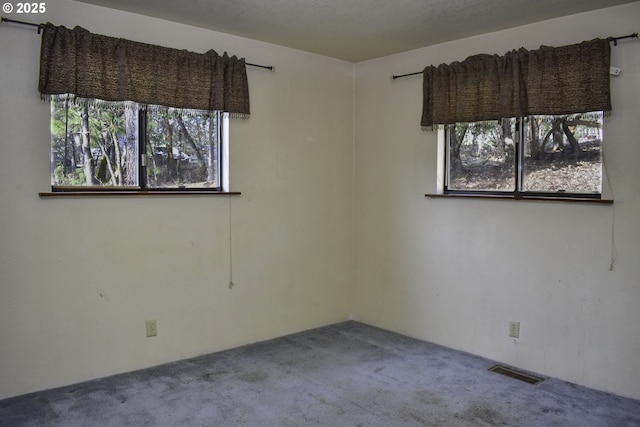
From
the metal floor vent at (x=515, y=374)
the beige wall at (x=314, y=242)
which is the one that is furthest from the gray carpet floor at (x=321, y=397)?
the beige wall at (x=314, y=242)

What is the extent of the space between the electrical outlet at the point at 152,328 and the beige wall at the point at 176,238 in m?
0.04

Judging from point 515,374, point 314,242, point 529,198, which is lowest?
point 515,374

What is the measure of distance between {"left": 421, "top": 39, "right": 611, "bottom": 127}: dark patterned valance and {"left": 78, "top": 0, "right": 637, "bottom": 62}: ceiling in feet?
0.81

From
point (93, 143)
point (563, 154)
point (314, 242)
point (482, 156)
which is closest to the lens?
point (93, 143)

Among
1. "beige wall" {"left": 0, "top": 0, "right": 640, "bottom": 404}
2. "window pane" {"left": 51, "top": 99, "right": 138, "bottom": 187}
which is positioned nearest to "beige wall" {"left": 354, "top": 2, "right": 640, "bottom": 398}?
"beige wall" {"left": 0, "top": 0, "right": 640, "bottom": 404}

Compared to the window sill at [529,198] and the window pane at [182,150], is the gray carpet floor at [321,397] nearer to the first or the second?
the window sill at [529,198]

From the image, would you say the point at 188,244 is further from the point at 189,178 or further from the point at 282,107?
the point at 282,107

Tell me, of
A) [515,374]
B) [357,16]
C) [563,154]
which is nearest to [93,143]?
[357,16]

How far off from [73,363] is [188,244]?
108 cm

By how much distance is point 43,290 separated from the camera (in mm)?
3176

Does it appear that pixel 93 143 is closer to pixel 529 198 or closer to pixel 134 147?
pixel 134 147

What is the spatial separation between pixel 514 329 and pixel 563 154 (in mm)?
1291

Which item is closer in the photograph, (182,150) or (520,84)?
(520,84)

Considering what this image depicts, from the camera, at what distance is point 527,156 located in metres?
3.68
